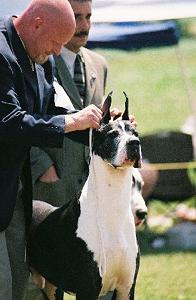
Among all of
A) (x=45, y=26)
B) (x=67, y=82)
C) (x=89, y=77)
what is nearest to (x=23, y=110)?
(x=45, y=26)

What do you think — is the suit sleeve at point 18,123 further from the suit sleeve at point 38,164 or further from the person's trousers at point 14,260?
the suit sleeve at point 38,164

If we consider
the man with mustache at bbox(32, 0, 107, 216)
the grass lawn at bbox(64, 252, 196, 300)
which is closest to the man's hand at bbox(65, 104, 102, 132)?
the man with mustache at bbox(32, 0, 107, 216)

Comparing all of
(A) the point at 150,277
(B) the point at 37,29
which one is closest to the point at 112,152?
(B) the point at 37,29

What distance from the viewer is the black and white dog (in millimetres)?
5098

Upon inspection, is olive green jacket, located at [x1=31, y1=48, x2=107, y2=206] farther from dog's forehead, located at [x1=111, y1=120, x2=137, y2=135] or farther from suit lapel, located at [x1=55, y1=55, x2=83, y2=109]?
dog's forehead, located at [x1=111, y1=120, x2=137, y2=135]

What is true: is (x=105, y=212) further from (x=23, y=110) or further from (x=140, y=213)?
(x=140, y=213)

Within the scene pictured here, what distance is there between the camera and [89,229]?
5.14 meters

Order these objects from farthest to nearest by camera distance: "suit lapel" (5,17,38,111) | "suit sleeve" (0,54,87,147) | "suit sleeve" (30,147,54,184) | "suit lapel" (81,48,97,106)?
"suit lapel" (81,48,97,106), "suit sleeve" (30,147,54,184), "suit lapel" (5,17,38,111), "suit sleeve" (0,54,87,147)

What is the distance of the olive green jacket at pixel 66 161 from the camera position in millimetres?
6449

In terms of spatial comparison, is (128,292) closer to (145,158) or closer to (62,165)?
(62,165)

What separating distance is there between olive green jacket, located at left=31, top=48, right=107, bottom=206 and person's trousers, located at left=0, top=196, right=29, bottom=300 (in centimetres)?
113

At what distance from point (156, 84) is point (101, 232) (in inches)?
473

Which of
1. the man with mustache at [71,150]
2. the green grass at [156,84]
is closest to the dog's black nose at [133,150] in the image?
the man with mustache at [71,150]

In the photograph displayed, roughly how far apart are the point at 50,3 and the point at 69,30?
0.47 feet
